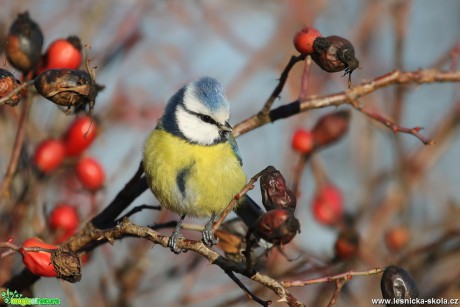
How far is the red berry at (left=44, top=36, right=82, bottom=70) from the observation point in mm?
2053

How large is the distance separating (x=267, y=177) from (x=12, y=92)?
1.96 ft

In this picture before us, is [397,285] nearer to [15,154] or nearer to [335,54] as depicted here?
[335,54]

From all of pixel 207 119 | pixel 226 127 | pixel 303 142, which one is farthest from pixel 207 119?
pixel 303 142

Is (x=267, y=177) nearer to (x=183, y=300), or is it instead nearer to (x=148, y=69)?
(x=183, y=300)

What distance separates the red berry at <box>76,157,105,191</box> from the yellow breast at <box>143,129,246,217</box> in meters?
0.20

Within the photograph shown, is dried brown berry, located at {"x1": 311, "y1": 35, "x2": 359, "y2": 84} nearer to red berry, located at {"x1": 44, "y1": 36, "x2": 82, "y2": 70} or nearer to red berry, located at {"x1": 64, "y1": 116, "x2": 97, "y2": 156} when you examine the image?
red berry, located at {"x1": 44, "y1": 36, "x2": 82, "y2": 70}

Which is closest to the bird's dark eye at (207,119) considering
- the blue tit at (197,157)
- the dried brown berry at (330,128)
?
the blue tit at (197,157)

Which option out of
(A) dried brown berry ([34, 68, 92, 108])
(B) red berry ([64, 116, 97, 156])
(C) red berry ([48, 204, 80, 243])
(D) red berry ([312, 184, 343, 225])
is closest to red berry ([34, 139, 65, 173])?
(B) red berry ([64, 116, 97, 156])

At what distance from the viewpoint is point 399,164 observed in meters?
2.99

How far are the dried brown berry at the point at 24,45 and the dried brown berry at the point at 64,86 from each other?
1.36 ft

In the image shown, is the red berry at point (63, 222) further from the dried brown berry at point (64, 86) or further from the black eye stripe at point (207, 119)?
the dried brown berry at point (64, 86)

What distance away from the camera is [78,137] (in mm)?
2426

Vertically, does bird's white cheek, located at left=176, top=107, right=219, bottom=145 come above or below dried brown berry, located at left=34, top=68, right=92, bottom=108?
above

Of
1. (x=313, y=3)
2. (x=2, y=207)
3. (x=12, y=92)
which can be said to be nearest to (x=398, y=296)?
(x=12, y=92)
